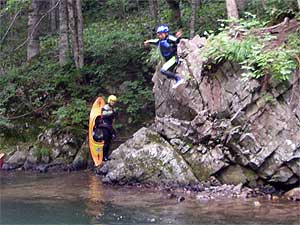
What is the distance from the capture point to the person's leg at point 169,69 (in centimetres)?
1233

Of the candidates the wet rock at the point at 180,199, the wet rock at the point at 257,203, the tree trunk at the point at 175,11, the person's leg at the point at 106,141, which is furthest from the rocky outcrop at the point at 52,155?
the wet rock at the point at 257,203

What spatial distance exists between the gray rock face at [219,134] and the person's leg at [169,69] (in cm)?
22

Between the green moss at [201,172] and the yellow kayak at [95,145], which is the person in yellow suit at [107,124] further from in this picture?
the green moss at [201,172]

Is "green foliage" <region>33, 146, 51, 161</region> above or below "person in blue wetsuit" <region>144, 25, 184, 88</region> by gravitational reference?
below

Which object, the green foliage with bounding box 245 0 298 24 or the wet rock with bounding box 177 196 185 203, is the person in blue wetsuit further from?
the wet rock with bounding box 177 196 185 203

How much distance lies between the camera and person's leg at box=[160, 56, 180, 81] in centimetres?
1233

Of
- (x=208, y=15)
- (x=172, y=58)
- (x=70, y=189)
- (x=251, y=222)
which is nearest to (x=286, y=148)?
(x=251, y=222)

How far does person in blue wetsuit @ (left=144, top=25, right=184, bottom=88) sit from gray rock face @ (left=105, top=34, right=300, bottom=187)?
23 centimetres

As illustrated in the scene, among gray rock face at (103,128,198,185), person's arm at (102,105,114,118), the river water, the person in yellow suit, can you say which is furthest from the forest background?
the river water

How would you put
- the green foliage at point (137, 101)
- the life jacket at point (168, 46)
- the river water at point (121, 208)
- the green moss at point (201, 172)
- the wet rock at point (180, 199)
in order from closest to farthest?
the river water at point (121, 208) < the wet rock at point (180, 199) < the green moss at point (201, 172) < the life jacket at point (168, 46) < the green foliage at point (137, 101)

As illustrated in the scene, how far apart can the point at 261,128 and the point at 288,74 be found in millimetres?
1259

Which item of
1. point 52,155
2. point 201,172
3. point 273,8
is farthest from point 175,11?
point 201,172

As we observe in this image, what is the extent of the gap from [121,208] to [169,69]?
4.01 metres

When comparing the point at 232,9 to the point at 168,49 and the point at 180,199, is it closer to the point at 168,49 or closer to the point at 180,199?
the point at 168,49
